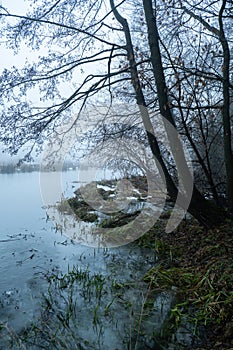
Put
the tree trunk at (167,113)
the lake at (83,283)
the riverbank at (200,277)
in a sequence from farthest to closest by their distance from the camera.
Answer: the tree trunk at (167,113) → the lake at (83,283) → the riverbank at (200,277)

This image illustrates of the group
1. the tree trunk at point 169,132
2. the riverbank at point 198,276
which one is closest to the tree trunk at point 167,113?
the tree trunk at point 169,132

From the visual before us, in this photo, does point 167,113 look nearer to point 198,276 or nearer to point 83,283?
point 198,276

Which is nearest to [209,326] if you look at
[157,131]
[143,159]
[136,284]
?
[136,284]

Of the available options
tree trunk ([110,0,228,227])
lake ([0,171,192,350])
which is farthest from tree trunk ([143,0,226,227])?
lake ([0,171,192,350])

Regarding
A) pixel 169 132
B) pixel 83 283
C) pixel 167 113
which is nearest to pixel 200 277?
pixel 83 283

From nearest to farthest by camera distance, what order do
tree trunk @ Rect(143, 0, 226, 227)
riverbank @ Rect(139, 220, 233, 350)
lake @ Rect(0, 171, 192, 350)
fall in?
riverbank @ Rect(139, 220, 233, 350) → lake @ Rect(0, 171, 192, 350) → tree trunk @ Rect(143, 0, 226, 227)

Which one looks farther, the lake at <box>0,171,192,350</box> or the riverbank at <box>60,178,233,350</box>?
the lake at <box>0,171,192,350</box>

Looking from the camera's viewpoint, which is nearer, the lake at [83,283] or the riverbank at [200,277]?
the riverbank at [200,277]

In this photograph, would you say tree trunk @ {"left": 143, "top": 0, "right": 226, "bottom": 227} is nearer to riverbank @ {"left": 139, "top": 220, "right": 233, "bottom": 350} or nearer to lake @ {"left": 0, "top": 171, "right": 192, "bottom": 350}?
riverbank @ {"left": 139, "top": 220, "right": 233, "bottom": 350}

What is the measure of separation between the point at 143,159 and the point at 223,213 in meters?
2.57

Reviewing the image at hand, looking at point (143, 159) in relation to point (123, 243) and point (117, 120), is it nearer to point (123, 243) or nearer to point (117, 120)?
point (117, 120)

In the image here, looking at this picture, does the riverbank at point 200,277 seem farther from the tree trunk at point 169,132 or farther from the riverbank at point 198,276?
the tree trunk at point 169,132

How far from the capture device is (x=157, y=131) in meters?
5.39

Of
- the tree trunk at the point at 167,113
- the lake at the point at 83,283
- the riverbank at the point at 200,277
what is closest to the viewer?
the riverbank at the point at 200,277
